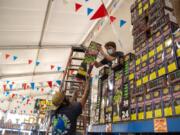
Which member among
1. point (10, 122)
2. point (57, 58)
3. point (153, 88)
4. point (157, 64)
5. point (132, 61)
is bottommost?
point (10, 122)

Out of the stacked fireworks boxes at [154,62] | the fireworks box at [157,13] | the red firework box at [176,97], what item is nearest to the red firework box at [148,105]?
the stacked fireworks boxes at [154,62]

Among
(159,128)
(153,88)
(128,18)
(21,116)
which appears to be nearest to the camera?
(159,128)

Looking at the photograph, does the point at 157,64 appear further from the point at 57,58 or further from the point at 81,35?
the point at 57,58

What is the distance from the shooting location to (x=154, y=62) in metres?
1.79

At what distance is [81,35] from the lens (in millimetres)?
6219

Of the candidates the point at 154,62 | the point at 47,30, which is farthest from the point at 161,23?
the point at 47,30

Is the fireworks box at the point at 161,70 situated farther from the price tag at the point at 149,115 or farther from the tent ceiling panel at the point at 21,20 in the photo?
the tent ceiling panel at the point at 21,20

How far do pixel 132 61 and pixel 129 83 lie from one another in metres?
0.24

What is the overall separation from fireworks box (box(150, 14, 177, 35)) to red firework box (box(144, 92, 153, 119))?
62cm

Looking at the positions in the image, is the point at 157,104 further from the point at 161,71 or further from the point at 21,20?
the point at 21,20

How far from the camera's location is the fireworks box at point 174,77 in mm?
1489

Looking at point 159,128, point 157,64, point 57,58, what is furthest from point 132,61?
point 57,58

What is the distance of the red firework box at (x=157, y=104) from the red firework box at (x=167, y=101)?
38 mm

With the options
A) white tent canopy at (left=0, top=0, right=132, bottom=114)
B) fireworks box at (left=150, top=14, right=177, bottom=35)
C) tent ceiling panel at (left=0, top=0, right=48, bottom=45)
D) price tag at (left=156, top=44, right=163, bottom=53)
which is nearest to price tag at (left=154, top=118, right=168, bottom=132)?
price tag at (left=156, top=44, right=163, bottom=53)
